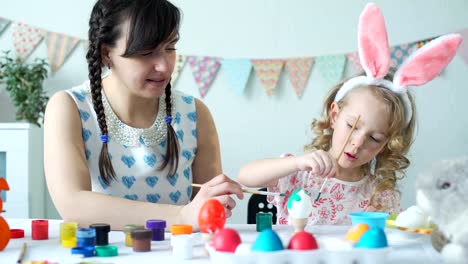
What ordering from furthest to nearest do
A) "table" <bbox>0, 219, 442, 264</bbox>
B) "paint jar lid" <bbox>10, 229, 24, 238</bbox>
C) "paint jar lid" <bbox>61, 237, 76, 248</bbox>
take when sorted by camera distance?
"paint jar lid" <bbox>10, 229, 24, 238</bbox> → "paint jar lid" <bbox>61, 237, 76, 248</bbox> → "table" <bbox>0, 219, 442, 264</bbox>

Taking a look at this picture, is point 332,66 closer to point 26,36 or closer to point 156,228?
point 26,36

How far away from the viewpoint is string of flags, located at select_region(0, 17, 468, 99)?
2910mm

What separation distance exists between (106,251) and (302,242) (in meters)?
0.32

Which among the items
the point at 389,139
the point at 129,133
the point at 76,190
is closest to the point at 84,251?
the point at 76,190

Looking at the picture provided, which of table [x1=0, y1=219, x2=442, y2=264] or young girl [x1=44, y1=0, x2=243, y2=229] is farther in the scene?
young girl [x1=44, y1=0, x2=243, y2=229]

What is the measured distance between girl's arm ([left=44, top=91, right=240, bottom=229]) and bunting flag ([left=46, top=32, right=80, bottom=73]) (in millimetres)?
1688

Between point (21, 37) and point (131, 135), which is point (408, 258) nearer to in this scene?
point (131, 135)

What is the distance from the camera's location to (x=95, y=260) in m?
0.88

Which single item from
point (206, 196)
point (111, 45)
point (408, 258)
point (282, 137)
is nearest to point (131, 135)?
point (111, 45)

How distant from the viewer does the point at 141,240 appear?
95cm

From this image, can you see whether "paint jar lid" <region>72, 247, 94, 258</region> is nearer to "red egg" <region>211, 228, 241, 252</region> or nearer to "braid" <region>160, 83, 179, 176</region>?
"red egg" <region>211, 228, 241, 252</region>

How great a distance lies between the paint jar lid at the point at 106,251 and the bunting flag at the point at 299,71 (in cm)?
212

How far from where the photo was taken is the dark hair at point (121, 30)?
4.39 ft

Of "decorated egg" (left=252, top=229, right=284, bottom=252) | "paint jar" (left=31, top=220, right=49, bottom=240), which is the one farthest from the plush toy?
"paint jar" (left=31, top=220, right=49, bottom=240)
